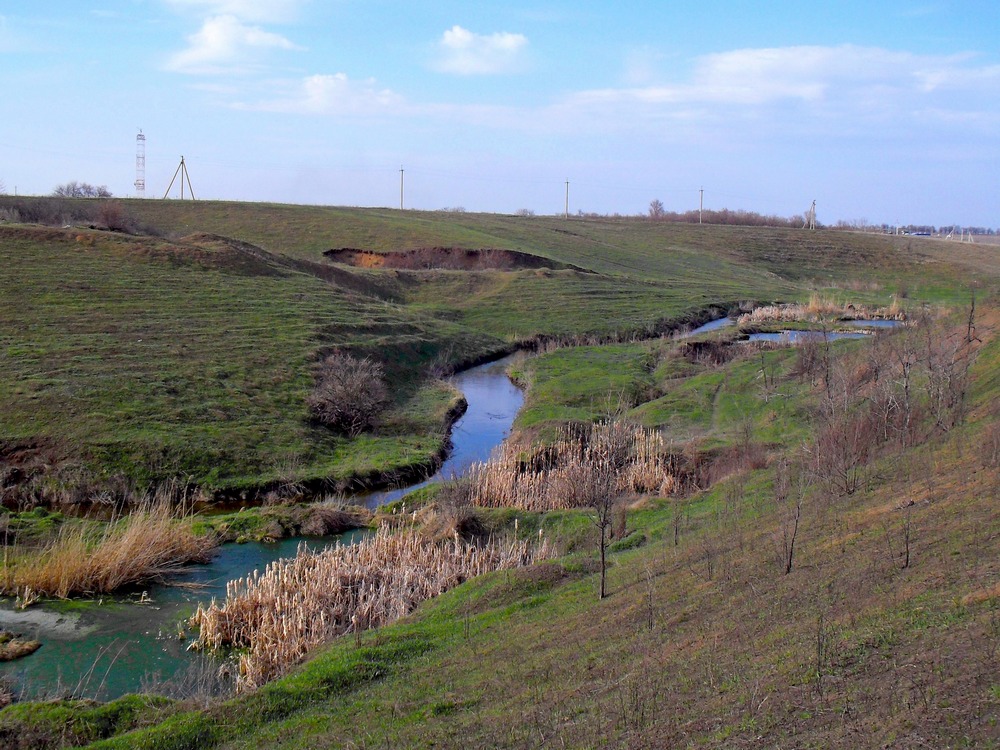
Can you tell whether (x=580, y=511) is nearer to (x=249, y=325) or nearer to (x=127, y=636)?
(x=127, y=636)

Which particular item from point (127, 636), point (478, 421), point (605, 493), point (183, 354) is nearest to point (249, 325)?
point (183, 354)

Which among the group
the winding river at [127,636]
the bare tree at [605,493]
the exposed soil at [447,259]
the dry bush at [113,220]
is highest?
the dry bush at [113,220]

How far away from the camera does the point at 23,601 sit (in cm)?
1598

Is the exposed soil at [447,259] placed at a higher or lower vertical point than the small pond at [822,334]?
higher

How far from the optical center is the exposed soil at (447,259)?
228 feet

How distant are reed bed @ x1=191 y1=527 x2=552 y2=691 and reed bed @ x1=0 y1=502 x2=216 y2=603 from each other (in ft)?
6.48

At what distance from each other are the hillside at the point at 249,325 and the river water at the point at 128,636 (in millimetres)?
6070

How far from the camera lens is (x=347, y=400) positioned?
99.5ft

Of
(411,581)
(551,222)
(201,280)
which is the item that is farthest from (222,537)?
(551,222)

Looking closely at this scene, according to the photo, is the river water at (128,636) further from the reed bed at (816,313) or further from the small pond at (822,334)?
the reed bed at (816,313)

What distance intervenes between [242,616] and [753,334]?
39670 mm

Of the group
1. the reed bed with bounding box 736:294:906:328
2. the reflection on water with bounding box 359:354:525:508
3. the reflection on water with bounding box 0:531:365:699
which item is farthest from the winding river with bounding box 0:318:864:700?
the reed bed with bounding box 736:294:906:328

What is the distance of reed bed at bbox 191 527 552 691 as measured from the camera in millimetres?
13438

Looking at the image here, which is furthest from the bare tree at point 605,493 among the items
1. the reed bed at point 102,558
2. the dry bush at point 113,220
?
the dry bush at point 113,220
